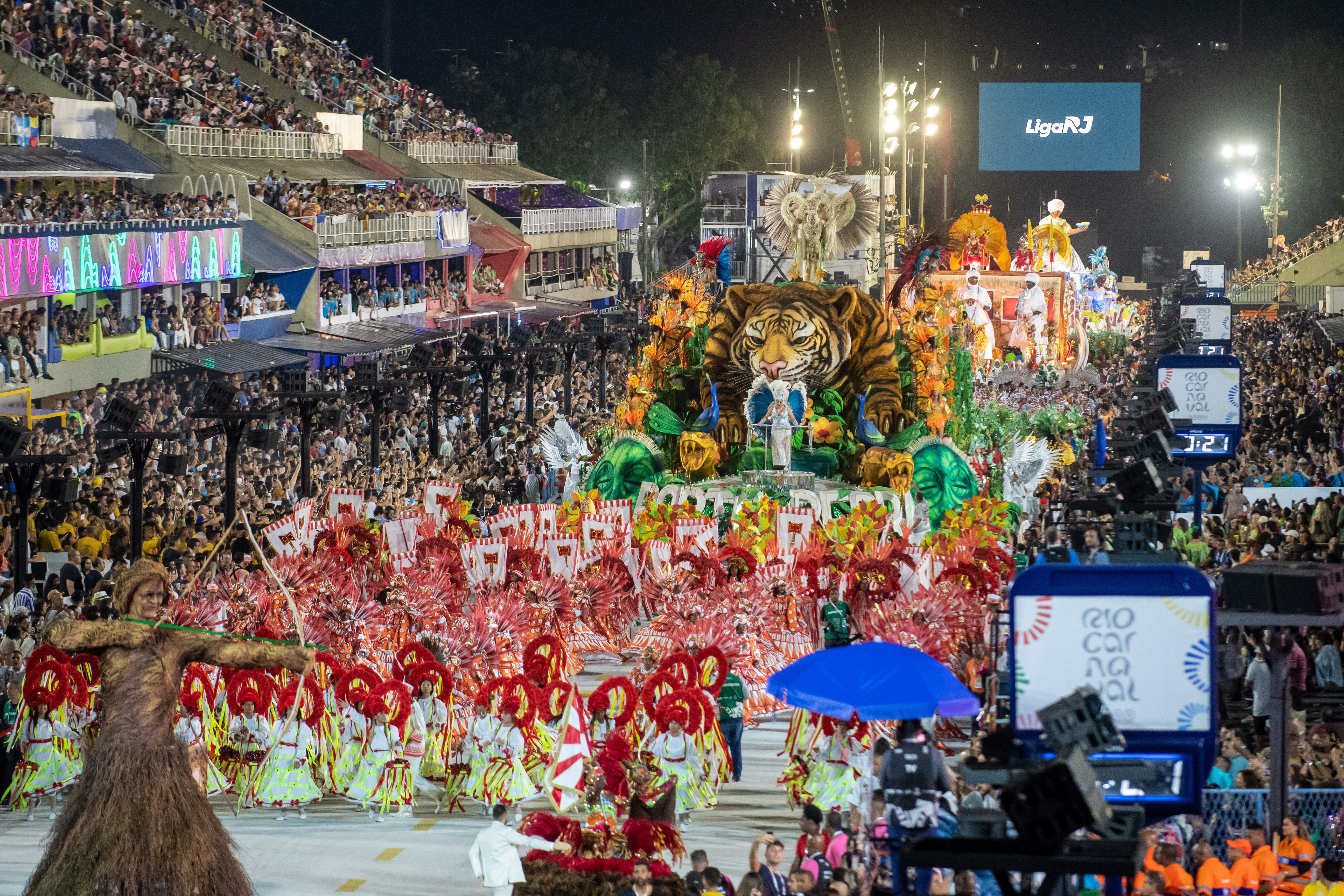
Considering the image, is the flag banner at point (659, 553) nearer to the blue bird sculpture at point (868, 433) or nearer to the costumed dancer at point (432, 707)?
the costumed dancer at point (432, 707)

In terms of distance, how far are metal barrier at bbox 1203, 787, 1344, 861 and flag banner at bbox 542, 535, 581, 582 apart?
8065 millimetres

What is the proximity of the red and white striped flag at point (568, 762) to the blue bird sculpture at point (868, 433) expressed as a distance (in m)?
9.83

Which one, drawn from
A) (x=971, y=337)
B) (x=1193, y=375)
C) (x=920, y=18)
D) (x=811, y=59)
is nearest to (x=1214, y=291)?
(x=971, y=337)

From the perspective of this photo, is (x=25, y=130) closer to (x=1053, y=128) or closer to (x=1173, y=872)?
(x=1173, y=872)

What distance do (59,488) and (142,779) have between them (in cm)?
998

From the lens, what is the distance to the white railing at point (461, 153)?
4797 cm

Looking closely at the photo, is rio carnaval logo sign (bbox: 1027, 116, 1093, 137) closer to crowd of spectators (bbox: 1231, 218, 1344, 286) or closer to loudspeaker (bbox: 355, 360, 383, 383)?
crowd of spectators (bbox: 1231, 218, 1344, 286)

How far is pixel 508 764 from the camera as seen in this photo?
12.2 meters

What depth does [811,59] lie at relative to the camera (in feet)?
250

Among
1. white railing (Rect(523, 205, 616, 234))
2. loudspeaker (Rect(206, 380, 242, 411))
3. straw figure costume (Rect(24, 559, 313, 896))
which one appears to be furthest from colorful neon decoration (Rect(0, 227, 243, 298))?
white railing (Rect(523, 205, 616, 234))

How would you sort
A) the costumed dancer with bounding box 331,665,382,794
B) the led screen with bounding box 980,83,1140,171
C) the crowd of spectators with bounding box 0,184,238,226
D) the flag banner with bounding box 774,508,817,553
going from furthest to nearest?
1. the led screen with bounding box 980,83,1140,171
2. the crowd of spectators with bounding box 0,184,238,226
3. the flag banner with bounding box 774,508,817,553
4. the costumed dancer with bounding box 331,665,382,794

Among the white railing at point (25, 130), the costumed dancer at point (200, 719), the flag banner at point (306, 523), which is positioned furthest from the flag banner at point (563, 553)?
the white railing at point (25, 130)

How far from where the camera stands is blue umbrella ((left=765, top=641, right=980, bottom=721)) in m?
10.7

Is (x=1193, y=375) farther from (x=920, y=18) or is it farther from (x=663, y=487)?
(x=920, y=18)
